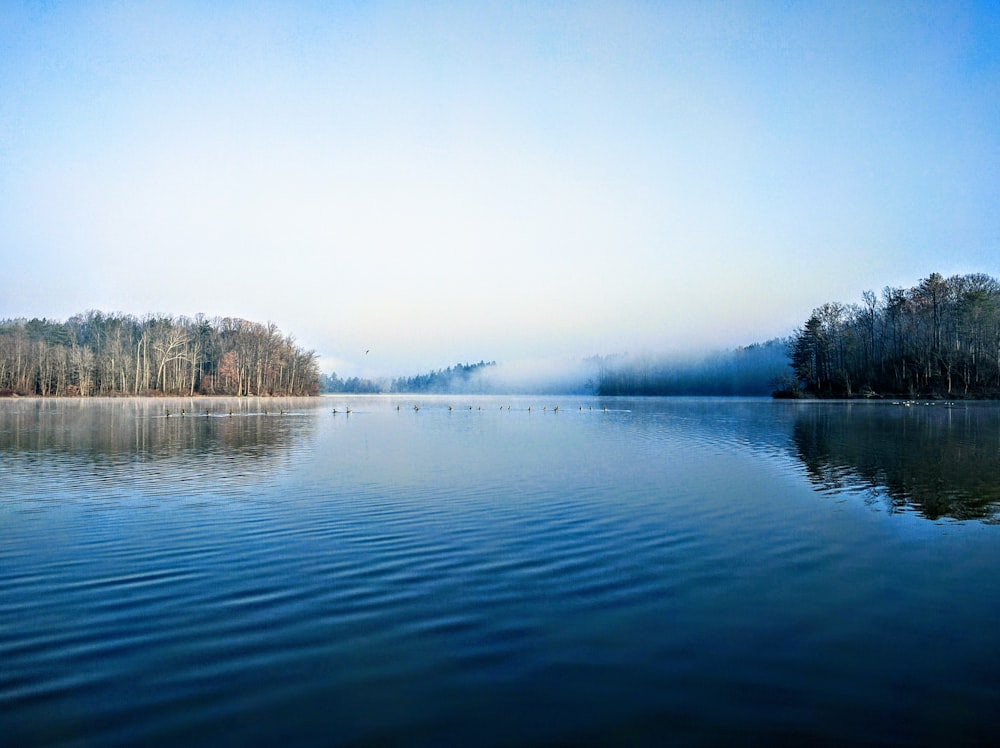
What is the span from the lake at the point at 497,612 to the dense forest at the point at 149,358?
112181mm

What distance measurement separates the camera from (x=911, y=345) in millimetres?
93938

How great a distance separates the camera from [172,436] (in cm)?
3334

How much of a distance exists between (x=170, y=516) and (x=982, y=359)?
105 meters

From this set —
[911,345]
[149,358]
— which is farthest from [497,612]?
[149,358]

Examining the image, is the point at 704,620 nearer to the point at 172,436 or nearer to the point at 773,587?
the point at 773,587

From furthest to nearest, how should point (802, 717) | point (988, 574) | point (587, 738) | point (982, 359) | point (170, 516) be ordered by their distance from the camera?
1. point (982, 359)
2. point (170, 516)
3. point (988, 574)
4. point (802, 717)
5. point (587, 738)

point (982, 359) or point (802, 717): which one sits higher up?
point (982, 359)

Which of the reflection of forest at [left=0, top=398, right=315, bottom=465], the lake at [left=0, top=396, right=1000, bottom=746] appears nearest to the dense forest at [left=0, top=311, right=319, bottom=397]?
the reflection of forest at [left=0, top=398, right=315, bottom=465]

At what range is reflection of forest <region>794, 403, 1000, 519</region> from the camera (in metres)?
15.5

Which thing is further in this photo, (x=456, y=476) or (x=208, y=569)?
(x=456, y=476)

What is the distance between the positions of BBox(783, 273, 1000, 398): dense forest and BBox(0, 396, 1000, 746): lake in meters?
87.1

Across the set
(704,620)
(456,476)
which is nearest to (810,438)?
(456,476)

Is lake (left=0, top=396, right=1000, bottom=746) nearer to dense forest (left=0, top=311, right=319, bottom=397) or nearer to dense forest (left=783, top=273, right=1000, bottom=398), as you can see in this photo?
dense forest (left=783, top=273, right=1000, bottom=398)

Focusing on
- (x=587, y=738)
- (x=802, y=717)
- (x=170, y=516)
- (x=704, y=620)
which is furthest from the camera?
(x=170, y=516)
